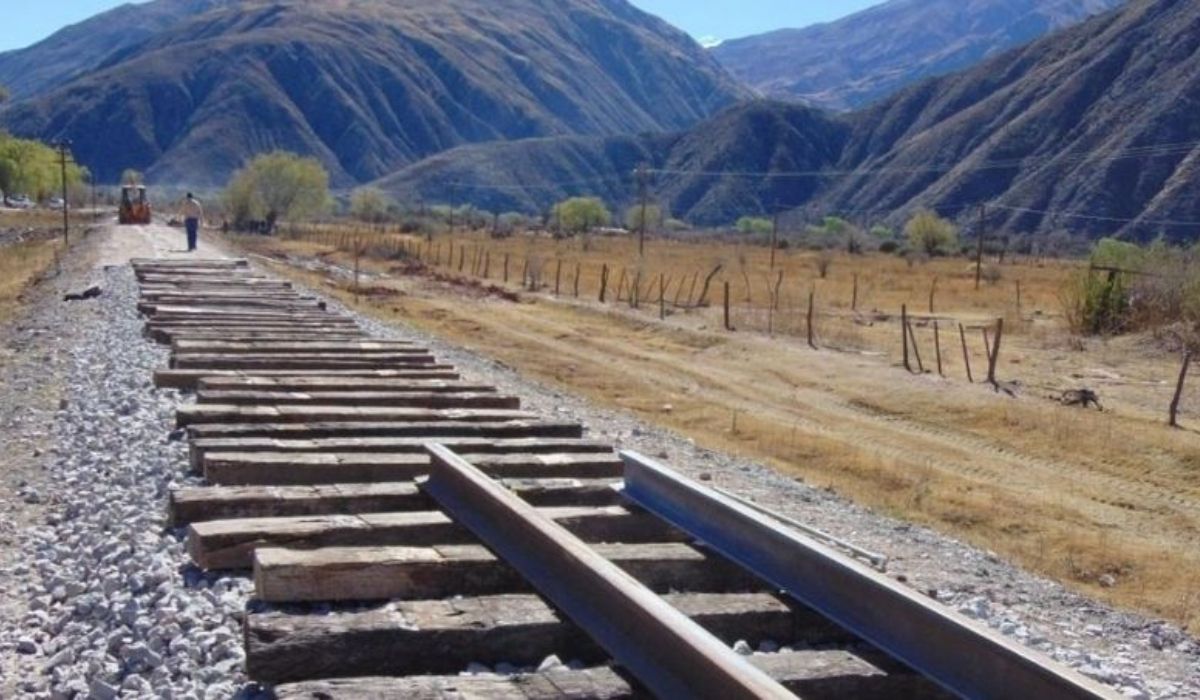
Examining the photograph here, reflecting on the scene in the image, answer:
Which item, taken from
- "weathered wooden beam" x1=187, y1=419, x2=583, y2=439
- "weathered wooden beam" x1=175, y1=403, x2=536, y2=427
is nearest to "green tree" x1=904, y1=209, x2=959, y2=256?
"weathered wooden beam" x1=175, y1=403, x2=536, y2=427

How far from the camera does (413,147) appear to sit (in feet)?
620

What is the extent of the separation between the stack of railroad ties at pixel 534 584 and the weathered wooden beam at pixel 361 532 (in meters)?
0.01

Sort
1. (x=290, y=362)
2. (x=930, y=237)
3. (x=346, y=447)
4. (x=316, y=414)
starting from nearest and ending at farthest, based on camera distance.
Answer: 1. (x=346, y=447)
2. (x=316, y=414)
3. (x=290, y=362)
4. (x=930, y=237)

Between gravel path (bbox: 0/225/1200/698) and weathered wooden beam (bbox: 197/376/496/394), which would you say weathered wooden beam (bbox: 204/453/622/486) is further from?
weathered wooden beam (bbox: 197/376/496/394)

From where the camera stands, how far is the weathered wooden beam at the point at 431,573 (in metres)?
5.48

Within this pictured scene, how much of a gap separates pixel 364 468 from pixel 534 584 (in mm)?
2439

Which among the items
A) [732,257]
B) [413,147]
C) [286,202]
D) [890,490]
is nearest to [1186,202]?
[732,257]

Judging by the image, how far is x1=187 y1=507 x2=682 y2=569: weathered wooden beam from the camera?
20.0 ft

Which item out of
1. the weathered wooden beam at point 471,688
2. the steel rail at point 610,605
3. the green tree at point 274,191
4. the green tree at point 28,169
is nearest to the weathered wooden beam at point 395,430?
the steel rail at point 610,605

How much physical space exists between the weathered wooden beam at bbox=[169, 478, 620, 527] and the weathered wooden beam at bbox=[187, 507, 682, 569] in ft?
0.63

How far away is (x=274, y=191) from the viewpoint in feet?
301

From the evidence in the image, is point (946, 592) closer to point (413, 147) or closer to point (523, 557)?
point (523, 557)

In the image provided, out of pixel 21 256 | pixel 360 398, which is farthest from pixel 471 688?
pixel 21 256

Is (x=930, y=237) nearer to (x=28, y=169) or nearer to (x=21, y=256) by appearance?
(x=21, y=256)
